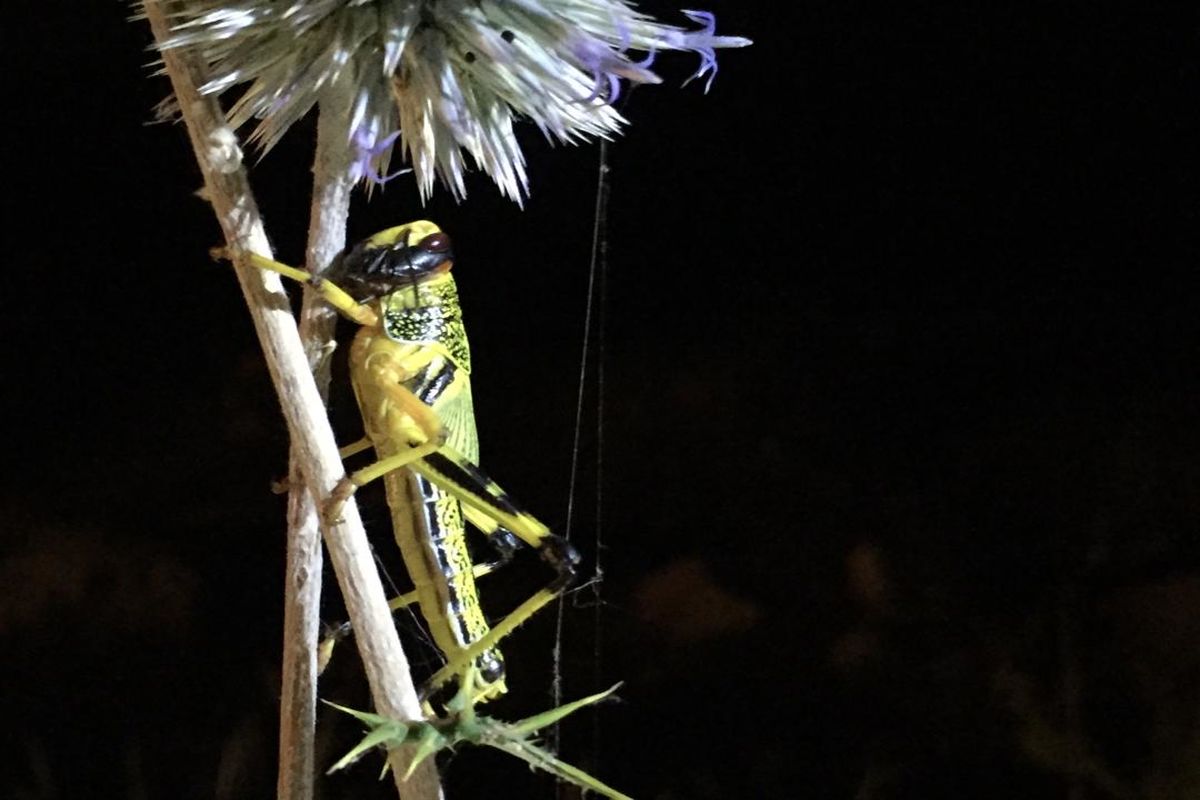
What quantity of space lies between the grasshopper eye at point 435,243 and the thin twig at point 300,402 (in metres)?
0.10

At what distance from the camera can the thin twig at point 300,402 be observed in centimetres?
60

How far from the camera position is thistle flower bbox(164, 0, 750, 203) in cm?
57

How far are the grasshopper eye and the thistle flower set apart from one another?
47 millimetres

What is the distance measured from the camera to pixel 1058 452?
3.24ft

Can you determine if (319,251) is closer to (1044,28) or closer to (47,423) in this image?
(47,423)

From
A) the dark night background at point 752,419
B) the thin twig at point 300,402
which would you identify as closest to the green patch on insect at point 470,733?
the thin twig at point 300,402

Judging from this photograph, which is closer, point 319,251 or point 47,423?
point 319,251

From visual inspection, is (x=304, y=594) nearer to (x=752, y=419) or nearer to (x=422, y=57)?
(x=422, y=57)

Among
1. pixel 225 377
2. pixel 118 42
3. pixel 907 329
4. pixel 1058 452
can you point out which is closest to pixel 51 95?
pixel 118 42

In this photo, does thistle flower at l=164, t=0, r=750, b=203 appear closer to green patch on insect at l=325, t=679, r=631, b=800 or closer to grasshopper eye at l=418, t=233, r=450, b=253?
grasshopper eye at l=418, t=233, r=450, b=253

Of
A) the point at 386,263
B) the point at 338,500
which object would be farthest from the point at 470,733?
the point at 386,263

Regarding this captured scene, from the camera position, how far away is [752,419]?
103 cm

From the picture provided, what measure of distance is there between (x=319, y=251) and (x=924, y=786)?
815mm

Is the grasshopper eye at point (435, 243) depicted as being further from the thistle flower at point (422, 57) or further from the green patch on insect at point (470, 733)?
the green patch on insect at point (470, 733)
